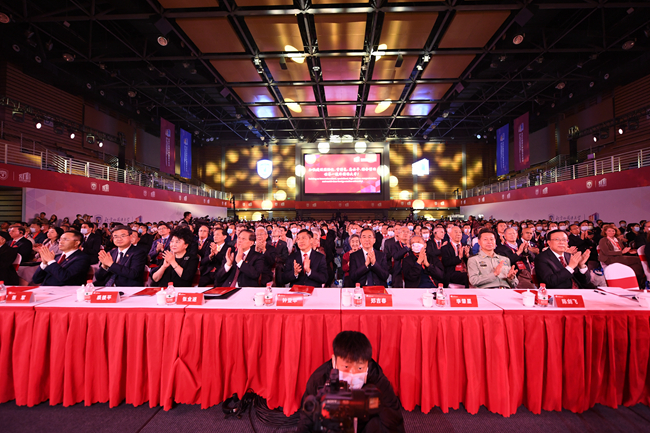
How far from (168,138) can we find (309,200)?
10.3m

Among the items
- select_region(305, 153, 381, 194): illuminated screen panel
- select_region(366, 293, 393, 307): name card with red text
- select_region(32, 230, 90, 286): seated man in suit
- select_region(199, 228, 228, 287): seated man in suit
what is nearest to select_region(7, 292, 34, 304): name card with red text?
select_region(32, 230, 90, 286): seated man in suit

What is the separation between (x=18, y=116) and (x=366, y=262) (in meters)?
14.0

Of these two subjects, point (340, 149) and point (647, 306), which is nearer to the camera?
point (647, 306)

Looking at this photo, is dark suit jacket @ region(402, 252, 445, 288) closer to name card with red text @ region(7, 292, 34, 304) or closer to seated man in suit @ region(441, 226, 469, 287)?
seated man in suit @ region(441, 226, 469, 287)

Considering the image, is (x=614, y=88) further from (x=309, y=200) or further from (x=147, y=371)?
(x=147, y=371)

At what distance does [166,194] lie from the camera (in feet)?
48.3

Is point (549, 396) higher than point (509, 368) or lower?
lower

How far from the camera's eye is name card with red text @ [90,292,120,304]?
2.26 metres

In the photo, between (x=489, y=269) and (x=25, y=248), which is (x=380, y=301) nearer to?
(x=489, y=269)

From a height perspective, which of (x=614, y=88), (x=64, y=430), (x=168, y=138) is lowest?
(x=64, y=430)

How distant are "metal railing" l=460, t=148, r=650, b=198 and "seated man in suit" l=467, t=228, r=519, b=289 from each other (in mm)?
9864

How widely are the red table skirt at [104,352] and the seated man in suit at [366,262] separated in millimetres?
2059

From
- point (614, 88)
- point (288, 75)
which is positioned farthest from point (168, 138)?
point (614, 88)

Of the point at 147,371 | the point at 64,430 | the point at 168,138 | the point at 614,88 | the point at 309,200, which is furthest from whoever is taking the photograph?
the point at 309,200
